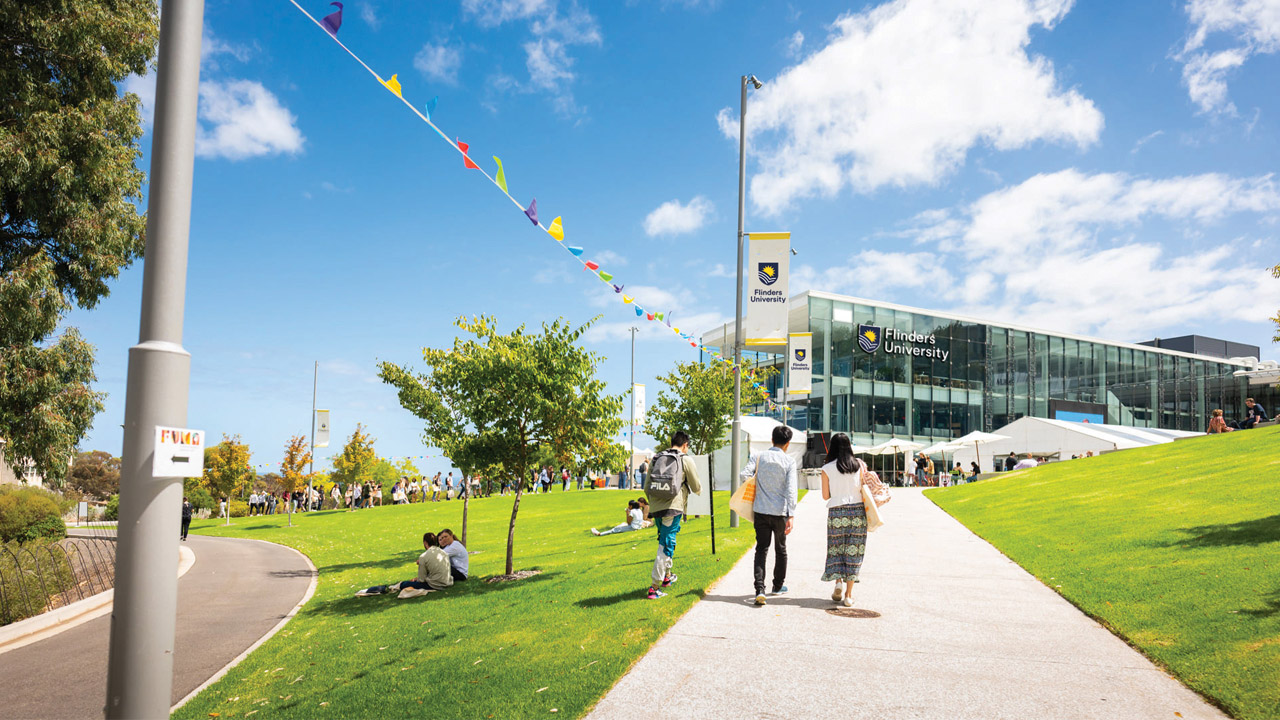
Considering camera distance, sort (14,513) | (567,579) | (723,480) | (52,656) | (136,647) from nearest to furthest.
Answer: (136,647) → (52,656) → (567,579) → (14,513) → (723,480)

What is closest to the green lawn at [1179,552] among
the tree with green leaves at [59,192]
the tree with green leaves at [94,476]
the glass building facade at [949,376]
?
the tree with green leaves at [59,192]

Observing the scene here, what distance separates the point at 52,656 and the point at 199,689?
3.47 m

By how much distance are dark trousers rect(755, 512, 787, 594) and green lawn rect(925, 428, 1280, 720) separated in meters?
3.07

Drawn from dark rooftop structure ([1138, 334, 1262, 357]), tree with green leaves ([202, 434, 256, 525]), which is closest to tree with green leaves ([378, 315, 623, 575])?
tree with green leaves ([202, 434, 256, 525])

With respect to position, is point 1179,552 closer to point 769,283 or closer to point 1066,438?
point 769,283

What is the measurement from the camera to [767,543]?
8.37 metres

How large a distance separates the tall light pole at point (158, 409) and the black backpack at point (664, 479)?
597cm

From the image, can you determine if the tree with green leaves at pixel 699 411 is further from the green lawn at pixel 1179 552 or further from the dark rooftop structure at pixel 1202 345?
the dark rooftop structure at pixel 1202 345

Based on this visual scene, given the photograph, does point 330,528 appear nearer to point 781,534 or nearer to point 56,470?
point 56,470

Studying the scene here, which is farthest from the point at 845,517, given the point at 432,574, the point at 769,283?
the point at 769,283

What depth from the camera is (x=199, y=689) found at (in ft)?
23.6

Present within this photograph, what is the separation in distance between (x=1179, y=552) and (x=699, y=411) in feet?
55.9

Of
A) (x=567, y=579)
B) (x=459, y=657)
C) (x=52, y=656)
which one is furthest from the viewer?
(x=567, y=579)

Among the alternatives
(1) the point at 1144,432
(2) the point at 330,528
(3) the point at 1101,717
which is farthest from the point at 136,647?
(1) the point at 1144,432
